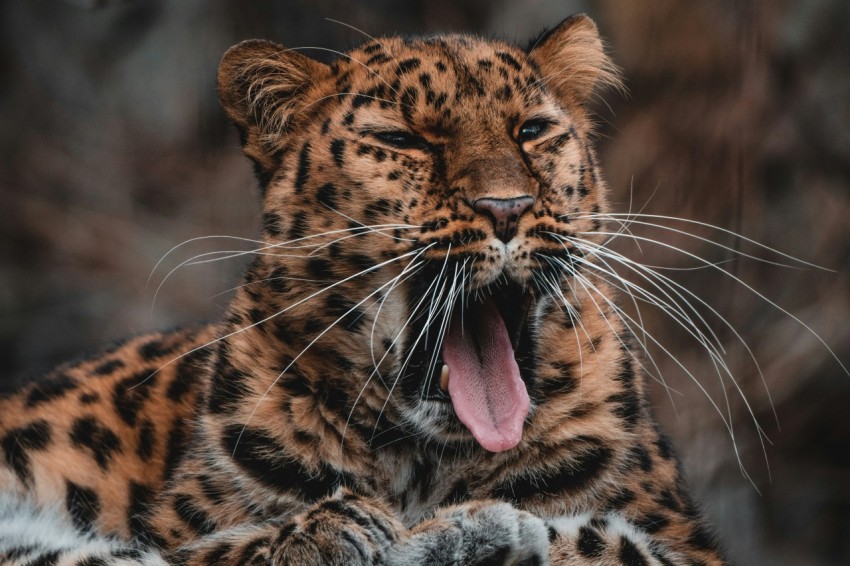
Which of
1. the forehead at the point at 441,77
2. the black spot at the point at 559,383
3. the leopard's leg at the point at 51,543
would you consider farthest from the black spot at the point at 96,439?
the black spot at the point at 559,383

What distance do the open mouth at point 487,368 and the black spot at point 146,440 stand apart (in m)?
1.81

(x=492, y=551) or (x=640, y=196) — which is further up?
(x=640, y=196)

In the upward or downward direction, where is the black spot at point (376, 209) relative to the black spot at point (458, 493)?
upward

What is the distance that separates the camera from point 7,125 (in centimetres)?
884

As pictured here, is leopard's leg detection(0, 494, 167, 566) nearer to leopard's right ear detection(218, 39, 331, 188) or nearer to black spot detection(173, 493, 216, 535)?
black spot detection(173, 493, 216, 535)

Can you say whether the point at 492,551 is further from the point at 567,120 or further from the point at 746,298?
the point at 746,298

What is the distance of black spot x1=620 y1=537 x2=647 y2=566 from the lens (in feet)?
13.3

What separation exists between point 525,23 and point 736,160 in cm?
218

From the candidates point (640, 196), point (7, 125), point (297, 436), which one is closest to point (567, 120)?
point (297, 436)

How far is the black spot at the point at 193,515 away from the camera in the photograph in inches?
171

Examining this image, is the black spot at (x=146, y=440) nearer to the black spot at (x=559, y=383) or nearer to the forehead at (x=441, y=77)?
the forehead at (x=441, y=77)

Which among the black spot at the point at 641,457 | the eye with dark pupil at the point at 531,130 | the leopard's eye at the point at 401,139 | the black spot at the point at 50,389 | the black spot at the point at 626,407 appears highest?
the eye with dark pupil at the point at 531,130

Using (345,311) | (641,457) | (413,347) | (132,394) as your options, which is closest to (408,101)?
(345,311)

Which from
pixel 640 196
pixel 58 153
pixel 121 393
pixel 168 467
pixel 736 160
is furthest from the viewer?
pixel 58 153
